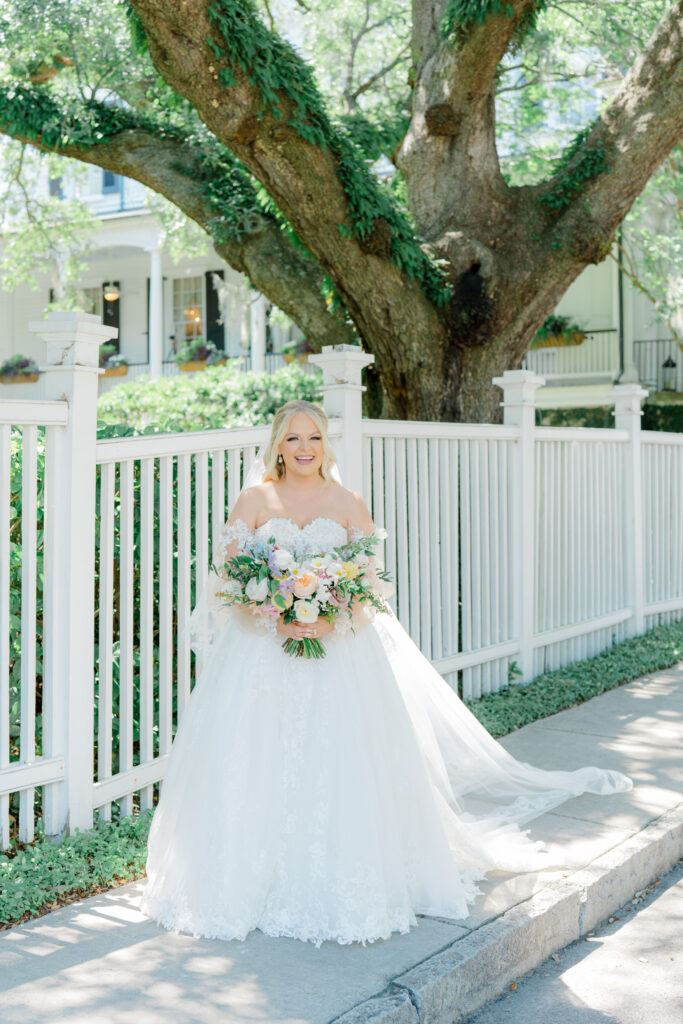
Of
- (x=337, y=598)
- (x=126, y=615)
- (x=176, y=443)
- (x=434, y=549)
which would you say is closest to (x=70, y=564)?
(x=126, y=615)

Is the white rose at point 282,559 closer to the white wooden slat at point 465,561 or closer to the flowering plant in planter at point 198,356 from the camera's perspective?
the white wooden slat at point 465,561

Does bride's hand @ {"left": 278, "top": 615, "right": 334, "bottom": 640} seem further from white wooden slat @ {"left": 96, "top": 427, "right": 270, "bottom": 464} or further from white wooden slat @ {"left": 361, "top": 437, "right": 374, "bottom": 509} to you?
white wooden slat @ {"left": 361, "top": 437, "right": 374, "bottom": 509}

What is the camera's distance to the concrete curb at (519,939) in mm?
3045

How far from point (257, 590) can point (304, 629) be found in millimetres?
220

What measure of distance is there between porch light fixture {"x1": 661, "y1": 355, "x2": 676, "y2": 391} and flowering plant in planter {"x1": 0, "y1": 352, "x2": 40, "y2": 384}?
14.2 m

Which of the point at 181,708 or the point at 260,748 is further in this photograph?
the point at 181,708

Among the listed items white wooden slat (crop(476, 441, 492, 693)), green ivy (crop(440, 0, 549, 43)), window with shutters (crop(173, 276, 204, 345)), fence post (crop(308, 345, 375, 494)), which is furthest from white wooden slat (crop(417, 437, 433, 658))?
window with shutters (crop(173, 276, 204, 345))

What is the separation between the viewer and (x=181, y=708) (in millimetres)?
4930

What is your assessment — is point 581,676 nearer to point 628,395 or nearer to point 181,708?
A: point 628,395

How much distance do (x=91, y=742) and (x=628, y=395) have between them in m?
6.16

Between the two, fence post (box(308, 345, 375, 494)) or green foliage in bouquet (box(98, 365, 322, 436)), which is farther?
green foliage in bouquet (box(98, 365, 322, 436))

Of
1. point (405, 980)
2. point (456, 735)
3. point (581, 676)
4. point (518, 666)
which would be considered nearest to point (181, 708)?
point (456, 735)

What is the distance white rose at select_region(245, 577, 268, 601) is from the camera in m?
3.73

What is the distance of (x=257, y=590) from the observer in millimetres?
3730
